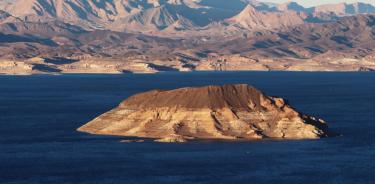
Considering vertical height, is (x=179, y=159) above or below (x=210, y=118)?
below

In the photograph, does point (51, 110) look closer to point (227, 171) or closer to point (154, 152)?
point (154, 152)

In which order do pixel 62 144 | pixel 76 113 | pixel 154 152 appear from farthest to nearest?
1. pixel 76 113
2. pixel 62 144
3. pixel 154 152

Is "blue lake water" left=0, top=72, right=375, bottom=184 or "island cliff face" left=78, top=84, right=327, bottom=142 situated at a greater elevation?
"island cliff face" left=78, top=84, right=327, bottom=142

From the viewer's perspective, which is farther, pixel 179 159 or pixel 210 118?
pixel 210 118

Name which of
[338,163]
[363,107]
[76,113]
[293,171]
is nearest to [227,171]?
[293,171]

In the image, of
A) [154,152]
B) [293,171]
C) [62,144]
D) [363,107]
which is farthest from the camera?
[363,107]

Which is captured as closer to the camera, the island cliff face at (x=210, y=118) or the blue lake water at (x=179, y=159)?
the blue lake water at (x=179, y=159)

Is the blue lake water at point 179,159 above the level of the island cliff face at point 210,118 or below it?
below

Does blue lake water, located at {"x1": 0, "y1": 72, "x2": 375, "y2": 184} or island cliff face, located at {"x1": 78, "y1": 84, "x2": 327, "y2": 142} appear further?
island cliff face, located at {"x1": 78, "y1": 84, "x2": 327, "y2": 142}
